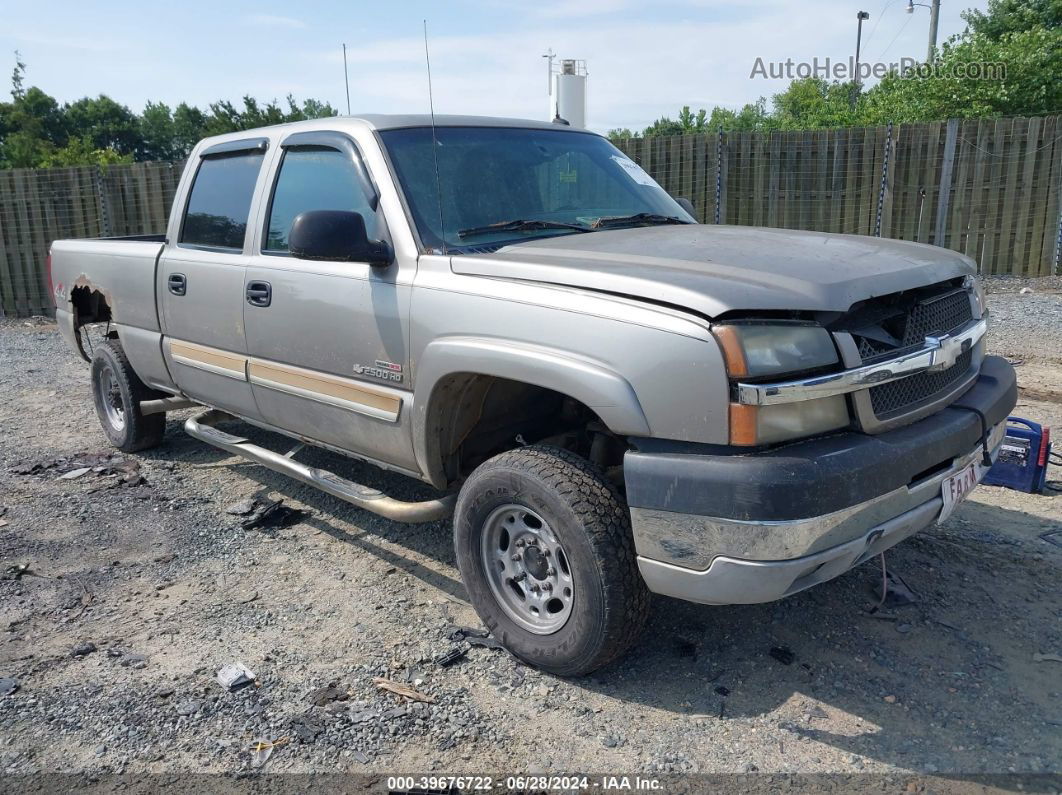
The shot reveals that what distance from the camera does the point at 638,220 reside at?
405cm

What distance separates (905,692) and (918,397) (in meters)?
1.05

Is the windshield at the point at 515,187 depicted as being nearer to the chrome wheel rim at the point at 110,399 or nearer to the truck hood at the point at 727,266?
the truck hood at the point at 727,266

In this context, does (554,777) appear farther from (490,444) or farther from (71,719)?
(71,719)

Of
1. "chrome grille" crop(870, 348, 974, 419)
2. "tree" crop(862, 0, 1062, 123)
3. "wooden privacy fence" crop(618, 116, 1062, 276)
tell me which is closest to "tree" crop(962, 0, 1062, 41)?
"tree" crop(862, 0, 1062, 123)

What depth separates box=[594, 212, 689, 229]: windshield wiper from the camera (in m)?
3.91

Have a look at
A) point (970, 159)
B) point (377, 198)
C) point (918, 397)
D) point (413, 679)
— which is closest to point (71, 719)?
point (413, 679)

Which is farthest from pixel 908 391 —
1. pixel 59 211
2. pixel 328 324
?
pixel 59 211

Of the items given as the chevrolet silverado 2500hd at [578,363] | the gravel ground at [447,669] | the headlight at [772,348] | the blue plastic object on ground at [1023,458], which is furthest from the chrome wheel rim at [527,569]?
the blue plastic object on ground at [1023,458]

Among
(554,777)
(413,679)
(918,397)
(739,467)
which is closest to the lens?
(739,467)

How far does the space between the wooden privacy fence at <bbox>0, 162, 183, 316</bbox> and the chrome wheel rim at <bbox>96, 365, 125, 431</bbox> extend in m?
7.54

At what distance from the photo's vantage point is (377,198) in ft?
11.9

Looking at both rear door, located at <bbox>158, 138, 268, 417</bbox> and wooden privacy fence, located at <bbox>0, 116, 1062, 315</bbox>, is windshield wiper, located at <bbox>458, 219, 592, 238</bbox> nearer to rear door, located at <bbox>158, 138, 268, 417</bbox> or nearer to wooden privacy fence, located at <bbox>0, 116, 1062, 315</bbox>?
rear door, located at <bbox>158, 138, 268, 417</bbox>

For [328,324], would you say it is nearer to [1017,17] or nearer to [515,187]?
[515,187]

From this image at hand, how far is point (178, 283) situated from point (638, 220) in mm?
2662
